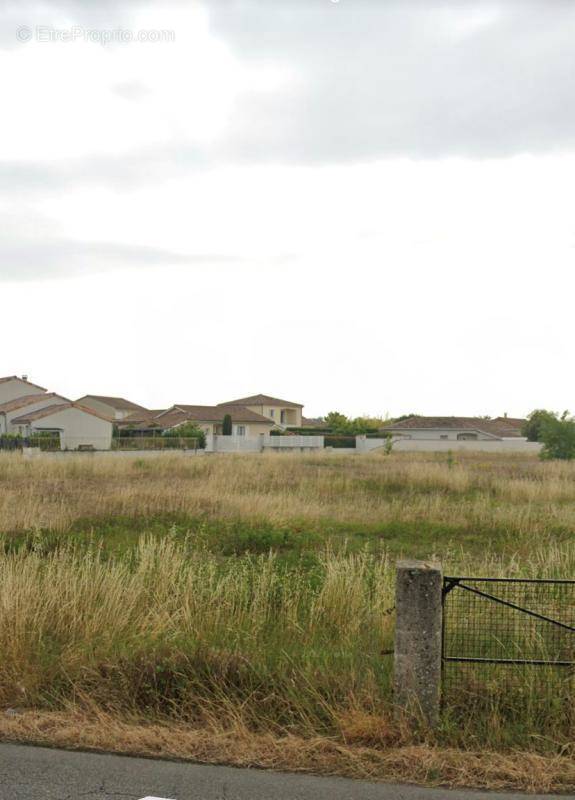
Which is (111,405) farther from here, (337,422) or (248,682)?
(248,682)

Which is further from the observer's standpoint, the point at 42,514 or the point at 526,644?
the point at 42,514

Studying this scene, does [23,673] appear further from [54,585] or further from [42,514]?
[42,514]

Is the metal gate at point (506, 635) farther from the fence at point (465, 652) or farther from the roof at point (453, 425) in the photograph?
the roof at point (453, 425)

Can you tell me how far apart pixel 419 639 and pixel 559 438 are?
40.6 metres

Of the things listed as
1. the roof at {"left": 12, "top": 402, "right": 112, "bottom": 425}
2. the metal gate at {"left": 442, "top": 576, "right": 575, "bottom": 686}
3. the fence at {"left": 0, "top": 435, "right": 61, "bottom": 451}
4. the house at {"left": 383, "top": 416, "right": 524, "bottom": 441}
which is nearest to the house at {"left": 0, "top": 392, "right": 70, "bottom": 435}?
the roof at {"left": 12, "top": 402, "right": 112, "bottom": 425}

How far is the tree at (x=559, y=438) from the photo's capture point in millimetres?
42062

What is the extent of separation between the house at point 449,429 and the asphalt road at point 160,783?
A: 234 feet

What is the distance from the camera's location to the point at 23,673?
17.3 feet

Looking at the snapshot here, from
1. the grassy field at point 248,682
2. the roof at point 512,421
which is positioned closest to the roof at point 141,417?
the roof at point 512,421

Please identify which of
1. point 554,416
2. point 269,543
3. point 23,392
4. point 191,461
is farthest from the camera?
point 23,392

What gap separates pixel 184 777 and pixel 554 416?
43.8 metres

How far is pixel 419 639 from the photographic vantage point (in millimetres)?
4457

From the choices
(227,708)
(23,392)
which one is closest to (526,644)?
(227,708)

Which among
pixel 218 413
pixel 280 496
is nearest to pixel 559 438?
pixel 280 496
